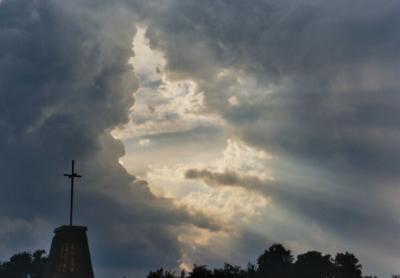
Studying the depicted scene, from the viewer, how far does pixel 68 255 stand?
4409 centimetres

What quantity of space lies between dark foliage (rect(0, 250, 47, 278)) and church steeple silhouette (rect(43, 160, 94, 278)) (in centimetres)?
7984

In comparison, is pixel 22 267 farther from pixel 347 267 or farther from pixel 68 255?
pixel 68 255

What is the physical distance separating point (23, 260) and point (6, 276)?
448 centimetres

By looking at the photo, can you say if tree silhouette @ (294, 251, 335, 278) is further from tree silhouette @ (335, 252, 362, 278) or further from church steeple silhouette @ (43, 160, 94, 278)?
church steeple silhouette @ (43, 160, 94, 278)

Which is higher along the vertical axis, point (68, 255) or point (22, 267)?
point (22, 267)

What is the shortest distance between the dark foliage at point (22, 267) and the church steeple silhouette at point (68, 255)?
79.8 m

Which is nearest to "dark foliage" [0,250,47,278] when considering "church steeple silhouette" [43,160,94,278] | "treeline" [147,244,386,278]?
"treeline" [147,244,386,278]

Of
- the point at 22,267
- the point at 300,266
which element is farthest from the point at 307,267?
the point at 22,267

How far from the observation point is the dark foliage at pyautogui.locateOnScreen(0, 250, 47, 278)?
120312 mm

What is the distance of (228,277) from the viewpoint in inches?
3177

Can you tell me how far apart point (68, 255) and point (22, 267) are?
83.3 metres

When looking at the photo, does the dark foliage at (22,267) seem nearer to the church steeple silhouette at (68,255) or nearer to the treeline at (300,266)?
the treeline at (300,266)

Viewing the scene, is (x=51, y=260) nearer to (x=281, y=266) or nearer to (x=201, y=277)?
(x=201, y=277)

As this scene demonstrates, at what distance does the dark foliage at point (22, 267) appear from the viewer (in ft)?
395
